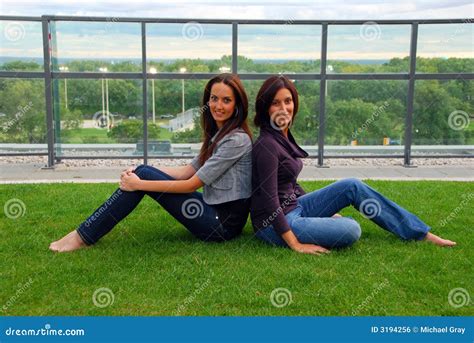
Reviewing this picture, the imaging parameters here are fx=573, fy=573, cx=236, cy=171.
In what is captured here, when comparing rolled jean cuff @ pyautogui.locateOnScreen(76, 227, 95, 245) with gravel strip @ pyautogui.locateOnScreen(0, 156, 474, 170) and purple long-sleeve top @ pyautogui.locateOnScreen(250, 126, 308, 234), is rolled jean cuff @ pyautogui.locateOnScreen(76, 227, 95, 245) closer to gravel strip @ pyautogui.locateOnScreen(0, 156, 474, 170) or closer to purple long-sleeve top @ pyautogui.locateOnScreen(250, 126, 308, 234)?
purple long-sleeve top @ pyautogui.locateOnScreen(250, 126, 308, 234)

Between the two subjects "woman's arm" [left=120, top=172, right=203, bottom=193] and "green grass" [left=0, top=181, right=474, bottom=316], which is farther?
"woman's arm" [left=120, top=172, right=203, bottom=193]

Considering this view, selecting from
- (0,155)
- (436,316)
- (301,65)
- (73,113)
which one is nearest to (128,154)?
(73,113)

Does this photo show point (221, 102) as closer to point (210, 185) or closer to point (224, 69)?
point (210, 185)

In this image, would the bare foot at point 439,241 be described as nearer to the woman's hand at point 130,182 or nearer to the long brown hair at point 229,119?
the long brown hair at point 229,119

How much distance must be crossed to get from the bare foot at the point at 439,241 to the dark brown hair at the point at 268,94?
5.19 feet

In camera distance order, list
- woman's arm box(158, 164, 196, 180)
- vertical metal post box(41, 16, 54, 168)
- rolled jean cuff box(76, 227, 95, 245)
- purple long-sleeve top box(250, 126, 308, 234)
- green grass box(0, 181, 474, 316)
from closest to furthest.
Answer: green grass box(0, 181, 474, 316) < purple long-sleeve top box(250, 126, 308, 234) < rolled jean cuff box(76, 227, 95, 245) < woman's arm box(158, 164, 196, 180) < vertical metal post box(41, 16, 54, 168)

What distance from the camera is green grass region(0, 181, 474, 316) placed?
11.9 ft

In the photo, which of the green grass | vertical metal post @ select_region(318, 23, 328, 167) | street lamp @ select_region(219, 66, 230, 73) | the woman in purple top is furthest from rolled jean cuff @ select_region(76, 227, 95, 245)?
vertical metal post @ select_region(318, 23, 328, 167)

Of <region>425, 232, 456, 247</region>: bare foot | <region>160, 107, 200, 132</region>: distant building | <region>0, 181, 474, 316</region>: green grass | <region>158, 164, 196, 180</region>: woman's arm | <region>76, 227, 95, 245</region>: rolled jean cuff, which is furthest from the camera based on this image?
<region>160, 107, 200, 132</region>: distant building

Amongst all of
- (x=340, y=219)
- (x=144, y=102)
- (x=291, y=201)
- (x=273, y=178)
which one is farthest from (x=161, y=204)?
(x=144, y=102)

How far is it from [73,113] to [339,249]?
600 centimetres

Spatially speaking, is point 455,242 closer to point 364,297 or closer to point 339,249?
point 339,249

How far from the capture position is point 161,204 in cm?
457

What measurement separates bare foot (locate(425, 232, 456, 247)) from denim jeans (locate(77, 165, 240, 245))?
67.5 inches
